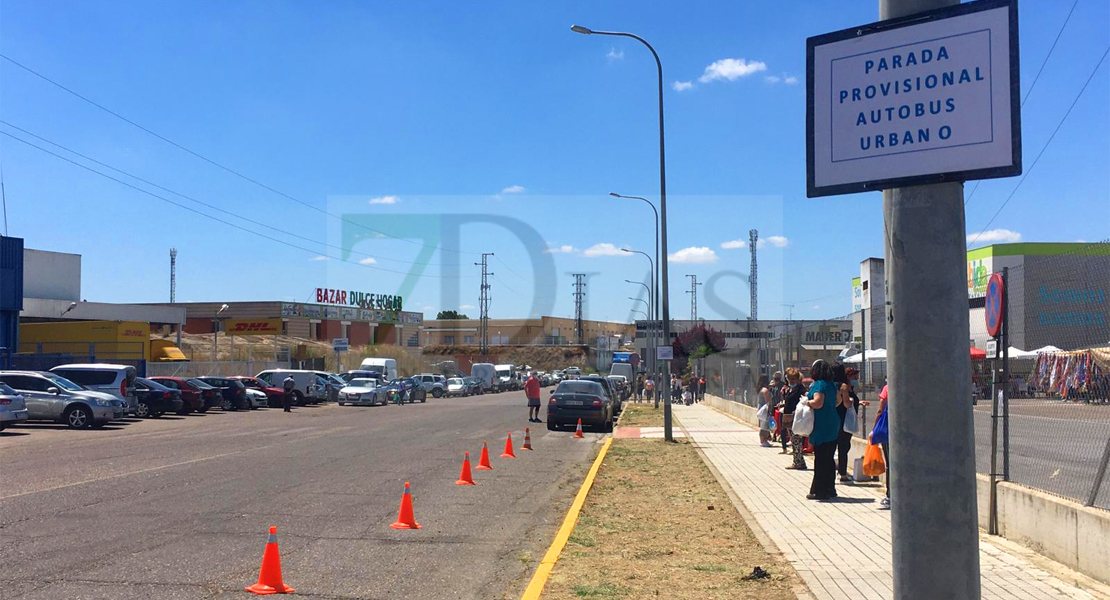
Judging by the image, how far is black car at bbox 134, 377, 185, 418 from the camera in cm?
3106

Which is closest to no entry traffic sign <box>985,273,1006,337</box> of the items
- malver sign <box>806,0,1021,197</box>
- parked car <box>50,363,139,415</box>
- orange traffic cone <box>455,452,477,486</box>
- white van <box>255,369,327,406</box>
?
malver sign <box>806,0,1021,197</box>

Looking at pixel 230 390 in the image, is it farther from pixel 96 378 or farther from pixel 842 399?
pixel 842 399

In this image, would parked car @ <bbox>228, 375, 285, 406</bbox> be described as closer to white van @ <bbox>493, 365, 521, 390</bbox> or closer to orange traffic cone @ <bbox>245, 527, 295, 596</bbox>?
white van @ <bbox>493, 365, 521, 390</bbox>

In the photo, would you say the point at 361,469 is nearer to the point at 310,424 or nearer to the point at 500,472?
the point at 500,472

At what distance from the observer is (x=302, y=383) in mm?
44000

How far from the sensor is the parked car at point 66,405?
997 inches

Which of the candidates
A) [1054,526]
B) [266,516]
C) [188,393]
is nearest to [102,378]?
[188,393]

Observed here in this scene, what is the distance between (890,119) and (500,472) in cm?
1278

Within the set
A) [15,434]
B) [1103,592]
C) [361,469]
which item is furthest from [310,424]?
[1103,592]

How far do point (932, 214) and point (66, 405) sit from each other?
2680 cm

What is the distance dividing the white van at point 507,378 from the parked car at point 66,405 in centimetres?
4932

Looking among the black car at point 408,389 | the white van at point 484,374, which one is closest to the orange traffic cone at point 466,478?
the black car at point 408,389

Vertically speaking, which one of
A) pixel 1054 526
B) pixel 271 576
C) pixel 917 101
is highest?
pixel 917 101

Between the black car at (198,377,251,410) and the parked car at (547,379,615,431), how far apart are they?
16.9m
